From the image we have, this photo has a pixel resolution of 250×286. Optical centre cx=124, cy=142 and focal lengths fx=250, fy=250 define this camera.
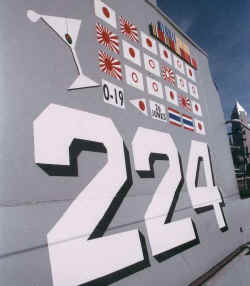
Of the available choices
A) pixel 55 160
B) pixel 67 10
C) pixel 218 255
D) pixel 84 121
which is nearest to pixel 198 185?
pixel 218 255

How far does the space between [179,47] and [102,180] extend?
4.64 feet

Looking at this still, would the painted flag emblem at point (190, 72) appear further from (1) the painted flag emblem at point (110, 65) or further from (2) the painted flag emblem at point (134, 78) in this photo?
(1) the painted flag emblem at point (110, 65)

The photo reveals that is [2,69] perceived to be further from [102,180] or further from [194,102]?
[194,102]

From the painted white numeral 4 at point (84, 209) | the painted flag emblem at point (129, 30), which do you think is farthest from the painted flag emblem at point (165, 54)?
the painted white numeral 4 at point (84, 209)

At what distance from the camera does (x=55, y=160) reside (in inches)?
33.3

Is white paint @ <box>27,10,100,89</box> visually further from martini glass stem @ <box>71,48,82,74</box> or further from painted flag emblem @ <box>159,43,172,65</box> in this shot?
painted flag emblem @ <box>159,43,172,65</box>

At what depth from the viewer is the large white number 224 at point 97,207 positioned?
793 millimetres

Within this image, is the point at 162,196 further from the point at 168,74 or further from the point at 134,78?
the point at 168,74

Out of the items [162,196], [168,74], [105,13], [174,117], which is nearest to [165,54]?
[168,74]

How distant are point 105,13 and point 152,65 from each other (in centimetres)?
42

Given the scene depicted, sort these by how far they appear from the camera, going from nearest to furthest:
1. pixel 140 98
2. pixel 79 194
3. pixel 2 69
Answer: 1. pixel 2 69
2. pixel 79 194
3. pixel 140 98

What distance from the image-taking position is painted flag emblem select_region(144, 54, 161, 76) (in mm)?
1541

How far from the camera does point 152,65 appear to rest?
62.3 inches

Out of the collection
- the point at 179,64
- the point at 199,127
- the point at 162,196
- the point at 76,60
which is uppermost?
the point at 179,64
